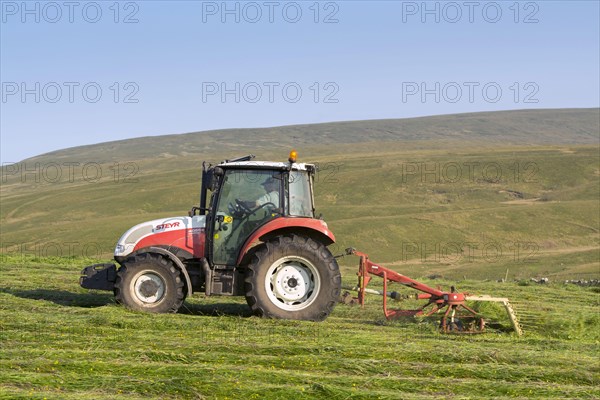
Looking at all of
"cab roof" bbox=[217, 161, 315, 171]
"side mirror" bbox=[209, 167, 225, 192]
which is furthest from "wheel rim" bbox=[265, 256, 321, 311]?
"side mirror" bbox=[209, 167, 225, 192]

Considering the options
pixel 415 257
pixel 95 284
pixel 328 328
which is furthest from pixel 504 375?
pixel 415 257

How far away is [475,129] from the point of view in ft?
569

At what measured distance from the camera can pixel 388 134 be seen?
16962cm

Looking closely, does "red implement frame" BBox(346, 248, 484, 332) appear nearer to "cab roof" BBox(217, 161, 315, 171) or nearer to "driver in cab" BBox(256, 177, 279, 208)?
"driver in cab" BBox(256, 177, 279, 208)

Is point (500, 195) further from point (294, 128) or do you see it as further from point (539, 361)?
point (294, 128)

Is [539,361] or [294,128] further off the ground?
[294,128]

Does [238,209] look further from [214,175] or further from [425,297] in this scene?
[425,297]

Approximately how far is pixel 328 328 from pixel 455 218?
38.3 meters

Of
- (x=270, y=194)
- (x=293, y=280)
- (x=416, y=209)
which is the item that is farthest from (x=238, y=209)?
(x=416, y=209)

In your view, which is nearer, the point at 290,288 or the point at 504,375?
the point at 504,375

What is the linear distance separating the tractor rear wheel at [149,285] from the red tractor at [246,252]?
1 centimetres

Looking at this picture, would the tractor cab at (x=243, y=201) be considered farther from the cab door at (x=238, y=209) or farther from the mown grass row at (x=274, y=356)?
the mown grass row at (x=274, y=356)

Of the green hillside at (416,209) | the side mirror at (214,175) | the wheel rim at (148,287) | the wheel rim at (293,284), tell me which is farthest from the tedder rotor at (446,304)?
the green hillside at (416,209)

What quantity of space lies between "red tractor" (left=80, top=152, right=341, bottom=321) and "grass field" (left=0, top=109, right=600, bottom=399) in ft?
1.49
